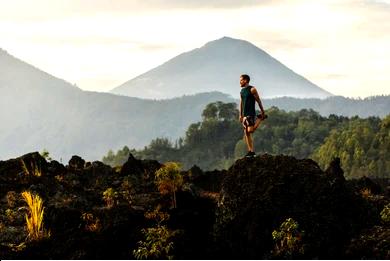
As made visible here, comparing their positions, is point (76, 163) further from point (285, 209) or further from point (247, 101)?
point (285, 209)

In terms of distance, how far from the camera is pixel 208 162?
178375mm

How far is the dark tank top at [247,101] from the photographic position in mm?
16281

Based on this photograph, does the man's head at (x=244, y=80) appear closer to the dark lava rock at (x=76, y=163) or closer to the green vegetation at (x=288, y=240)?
the green vegetation at (x=288, y=240)

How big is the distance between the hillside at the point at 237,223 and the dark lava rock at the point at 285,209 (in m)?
0.02

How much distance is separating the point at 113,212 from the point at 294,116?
6793 inches

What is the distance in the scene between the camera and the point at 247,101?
1638cm

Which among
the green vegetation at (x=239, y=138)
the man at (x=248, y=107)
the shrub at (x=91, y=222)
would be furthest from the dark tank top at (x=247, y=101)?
the green vegetation at (x=239, y=138)

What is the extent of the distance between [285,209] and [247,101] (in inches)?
131

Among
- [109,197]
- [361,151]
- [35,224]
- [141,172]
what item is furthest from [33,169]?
[361,151]

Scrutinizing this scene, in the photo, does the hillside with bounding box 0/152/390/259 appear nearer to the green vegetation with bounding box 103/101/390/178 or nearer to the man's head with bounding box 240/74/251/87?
the man's head with bounding box 240/74/251/87

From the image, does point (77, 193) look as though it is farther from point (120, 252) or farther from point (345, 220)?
point (345, 220)

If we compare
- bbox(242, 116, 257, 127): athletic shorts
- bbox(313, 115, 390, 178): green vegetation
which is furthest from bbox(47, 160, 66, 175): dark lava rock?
bbox(313, 115, 390, 178): green vegetation

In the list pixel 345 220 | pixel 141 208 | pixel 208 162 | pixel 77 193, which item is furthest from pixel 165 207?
pixel 208 162

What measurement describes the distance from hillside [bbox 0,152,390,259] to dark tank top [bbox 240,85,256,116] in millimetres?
1404
